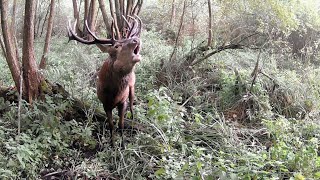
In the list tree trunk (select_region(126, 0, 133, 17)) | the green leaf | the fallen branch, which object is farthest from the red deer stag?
the fallen branch

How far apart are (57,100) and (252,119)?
297 cm

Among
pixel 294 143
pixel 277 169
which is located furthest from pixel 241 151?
pixel 294 143

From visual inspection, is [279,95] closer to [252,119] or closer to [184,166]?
[252,119]

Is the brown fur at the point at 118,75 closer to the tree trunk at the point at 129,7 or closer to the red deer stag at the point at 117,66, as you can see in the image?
the red deer stag at the point at 117,66

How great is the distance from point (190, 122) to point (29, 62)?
225 cm

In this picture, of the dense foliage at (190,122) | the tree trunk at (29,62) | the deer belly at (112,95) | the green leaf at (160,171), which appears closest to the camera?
the green leaf at (160,171)

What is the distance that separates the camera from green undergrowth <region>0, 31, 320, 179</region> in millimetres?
4027

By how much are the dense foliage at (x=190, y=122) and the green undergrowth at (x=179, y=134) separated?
0.5 inches

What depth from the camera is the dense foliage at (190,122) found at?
4109mm

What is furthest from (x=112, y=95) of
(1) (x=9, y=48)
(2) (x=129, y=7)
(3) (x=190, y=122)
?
(2) (x=129, y=7)

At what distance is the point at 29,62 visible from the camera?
16.4ft

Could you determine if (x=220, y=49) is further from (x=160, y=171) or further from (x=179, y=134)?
(x=160, y=171)

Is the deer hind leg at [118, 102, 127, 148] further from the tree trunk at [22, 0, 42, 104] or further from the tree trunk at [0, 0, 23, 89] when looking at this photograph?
the tree trunk at [0, 0, 23, 89]

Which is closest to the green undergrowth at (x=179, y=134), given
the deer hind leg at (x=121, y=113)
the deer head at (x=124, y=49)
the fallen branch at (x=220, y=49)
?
the deer hind leg at (x=121, y=113)
